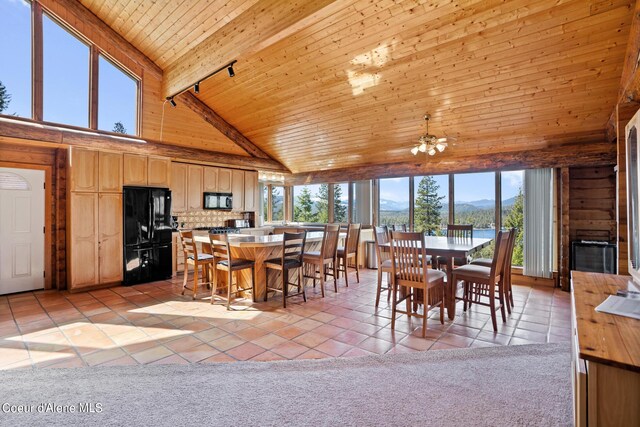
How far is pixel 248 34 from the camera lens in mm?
4027

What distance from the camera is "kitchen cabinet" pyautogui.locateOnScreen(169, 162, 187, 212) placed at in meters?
6.21

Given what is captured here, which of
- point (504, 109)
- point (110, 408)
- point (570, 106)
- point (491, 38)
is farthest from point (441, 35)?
point (110, 408)

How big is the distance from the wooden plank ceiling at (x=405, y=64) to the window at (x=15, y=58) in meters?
0.98

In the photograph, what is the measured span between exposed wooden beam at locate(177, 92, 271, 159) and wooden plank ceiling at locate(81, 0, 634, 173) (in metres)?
0.33

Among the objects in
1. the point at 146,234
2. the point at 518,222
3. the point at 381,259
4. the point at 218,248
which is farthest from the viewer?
the point at 518,222

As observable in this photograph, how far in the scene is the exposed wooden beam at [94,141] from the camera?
174 inches

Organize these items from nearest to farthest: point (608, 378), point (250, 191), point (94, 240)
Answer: point (608, 378) → point (94, 240) → point (250, 191)

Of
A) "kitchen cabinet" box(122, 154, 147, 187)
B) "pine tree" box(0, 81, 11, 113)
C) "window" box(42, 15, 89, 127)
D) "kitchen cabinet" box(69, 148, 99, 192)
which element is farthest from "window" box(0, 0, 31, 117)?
→ "kitchen cabinet" box(122, 154, 147, 187)

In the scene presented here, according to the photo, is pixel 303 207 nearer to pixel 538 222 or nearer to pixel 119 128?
pixel 119 128

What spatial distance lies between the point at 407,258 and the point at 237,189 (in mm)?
4985

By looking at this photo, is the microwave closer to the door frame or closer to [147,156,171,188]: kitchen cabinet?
[147,156,171,188]: kitchen cabinet

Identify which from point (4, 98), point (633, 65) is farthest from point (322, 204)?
point (633, 65)

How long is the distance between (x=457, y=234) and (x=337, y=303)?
2467 millimetres

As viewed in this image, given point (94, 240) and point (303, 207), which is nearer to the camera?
point (94, 240)
